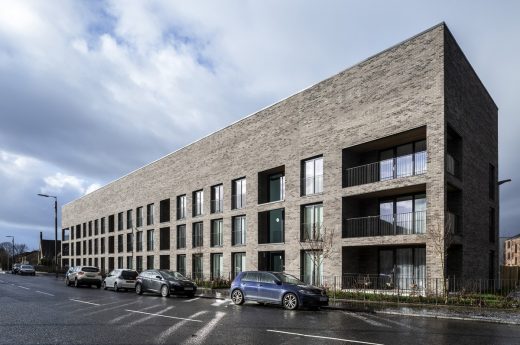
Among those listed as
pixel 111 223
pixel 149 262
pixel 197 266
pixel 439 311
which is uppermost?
pixel 111 223

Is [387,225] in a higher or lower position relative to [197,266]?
higher

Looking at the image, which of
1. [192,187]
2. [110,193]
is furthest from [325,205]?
[110,193]

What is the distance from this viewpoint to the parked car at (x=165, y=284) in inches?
963

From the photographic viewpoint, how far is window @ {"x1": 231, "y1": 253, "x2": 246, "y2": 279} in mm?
33219

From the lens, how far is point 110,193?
5809 centimetres

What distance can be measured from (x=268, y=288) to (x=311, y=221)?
964 cm

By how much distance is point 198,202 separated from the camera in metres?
39.3

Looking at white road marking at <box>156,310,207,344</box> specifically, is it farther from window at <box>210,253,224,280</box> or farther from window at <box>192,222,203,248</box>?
window at <box>192,222,203,248</box>

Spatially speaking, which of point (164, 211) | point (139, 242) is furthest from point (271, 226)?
point (139, 242)

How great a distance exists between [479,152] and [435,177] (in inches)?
272

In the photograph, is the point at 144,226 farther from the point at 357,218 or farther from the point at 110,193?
the point at 357,218

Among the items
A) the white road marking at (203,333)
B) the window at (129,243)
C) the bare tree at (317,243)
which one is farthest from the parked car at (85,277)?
the white road marking at (203,333)

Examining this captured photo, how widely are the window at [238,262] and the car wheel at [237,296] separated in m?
12.7

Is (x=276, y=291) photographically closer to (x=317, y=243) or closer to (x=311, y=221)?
(x=317, y=243)
